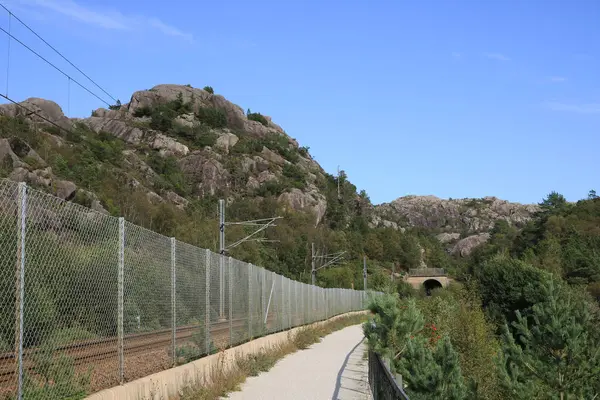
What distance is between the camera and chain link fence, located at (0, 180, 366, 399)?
23.4 feet

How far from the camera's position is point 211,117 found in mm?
181625

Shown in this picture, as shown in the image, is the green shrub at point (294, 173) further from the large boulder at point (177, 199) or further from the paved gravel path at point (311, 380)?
the paved gravel path at point (311, 380)

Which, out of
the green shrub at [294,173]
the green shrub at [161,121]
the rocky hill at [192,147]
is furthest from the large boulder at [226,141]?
the green shrub at [294,173]

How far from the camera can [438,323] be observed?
23.1 m

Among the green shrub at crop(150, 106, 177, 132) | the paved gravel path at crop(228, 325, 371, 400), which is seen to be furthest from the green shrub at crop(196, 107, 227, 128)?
the paved gravel path at crop(228, 325, 371, 400)

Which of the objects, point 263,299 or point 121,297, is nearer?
point 121,297

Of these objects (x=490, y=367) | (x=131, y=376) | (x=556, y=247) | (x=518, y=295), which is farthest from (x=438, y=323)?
(x=556, y=247)

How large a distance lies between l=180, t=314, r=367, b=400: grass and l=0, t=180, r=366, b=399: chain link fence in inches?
Answer: 23.1

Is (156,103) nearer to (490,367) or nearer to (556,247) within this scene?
(556,247)

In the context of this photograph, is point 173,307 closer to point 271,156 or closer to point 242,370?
point 242,370

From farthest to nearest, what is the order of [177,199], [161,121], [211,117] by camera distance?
[211,117] < [161,121] < [177,199]

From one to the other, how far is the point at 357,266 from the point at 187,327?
95.6 m

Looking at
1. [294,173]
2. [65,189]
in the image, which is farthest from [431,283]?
[65,189]

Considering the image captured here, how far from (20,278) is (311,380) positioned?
11158 mm
